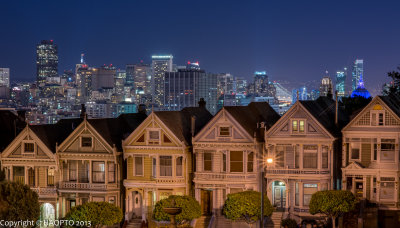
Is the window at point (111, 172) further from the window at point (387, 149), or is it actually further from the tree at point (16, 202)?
the window at point (387, 149)

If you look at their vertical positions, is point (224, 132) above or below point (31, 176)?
above

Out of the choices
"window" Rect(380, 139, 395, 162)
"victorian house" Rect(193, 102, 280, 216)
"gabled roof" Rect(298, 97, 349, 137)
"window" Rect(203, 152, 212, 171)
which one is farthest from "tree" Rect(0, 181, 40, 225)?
"window" Rect(380, 139, 395, 162)

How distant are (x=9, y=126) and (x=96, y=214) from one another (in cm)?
1611

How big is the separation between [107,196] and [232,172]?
9473mm

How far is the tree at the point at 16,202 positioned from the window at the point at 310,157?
1863 cm

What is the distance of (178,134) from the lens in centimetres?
5094

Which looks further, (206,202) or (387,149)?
(206,202)

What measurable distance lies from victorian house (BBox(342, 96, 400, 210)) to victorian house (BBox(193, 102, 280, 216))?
6.10 meters

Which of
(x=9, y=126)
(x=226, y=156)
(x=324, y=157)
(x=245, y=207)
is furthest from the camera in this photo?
(x=9, y=126)

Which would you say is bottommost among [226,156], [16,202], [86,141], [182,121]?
[16,202]

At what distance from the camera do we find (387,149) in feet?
155

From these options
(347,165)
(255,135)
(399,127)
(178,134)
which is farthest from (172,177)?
(399,127)

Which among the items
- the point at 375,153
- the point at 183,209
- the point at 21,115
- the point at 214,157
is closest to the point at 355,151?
the point at 375,153

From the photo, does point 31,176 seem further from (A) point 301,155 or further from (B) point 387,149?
(B) point 387,149
